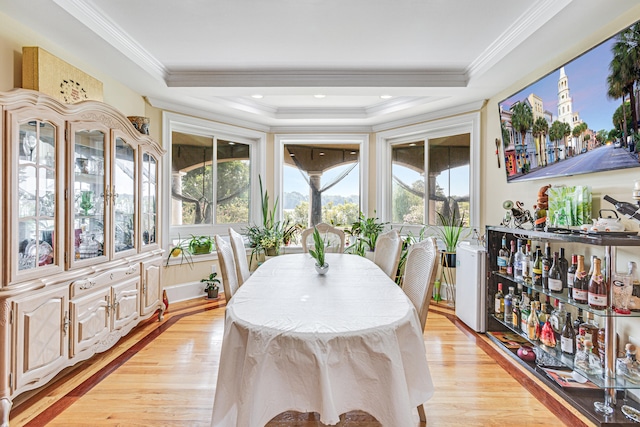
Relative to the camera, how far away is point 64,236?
2113 mm

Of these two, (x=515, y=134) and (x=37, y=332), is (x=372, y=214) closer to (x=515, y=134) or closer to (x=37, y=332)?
(x=515, y=134)

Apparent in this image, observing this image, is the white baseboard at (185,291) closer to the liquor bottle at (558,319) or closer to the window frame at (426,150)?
the window frame at (426,150)

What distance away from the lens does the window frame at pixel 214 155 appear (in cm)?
380

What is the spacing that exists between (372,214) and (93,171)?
132 inches

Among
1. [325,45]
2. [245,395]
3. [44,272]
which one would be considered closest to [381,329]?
[245,395]

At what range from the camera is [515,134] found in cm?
290

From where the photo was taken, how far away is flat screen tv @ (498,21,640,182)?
6.08ft

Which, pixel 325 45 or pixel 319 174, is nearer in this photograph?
pixel 325 45

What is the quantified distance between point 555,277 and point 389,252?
114cm

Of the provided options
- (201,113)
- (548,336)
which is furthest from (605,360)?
(201,113)

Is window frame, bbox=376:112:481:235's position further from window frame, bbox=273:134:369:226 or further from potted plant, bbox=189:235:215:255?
potted plant, bbox=189:235:215:255

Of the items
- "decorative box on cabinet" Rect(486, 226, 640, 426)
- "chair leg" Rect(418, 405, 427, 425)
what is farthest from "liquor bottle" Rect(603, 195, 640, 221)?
"chair leg" Rect(418, 405, 427, 425)

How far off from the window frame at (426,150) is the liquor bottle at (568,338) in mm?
1613

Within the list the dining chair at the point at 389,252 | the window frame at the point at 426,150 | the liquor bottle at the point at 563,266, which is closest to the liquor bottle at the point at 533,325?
the liquor bottle at the point at 563,266
